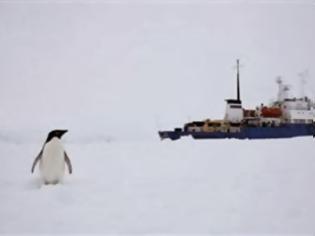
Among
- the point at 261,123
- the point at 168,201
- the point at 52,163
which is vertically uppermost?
the point at 261,123

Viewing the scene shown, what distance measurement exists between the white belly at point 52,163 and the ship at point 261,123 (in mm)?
5470

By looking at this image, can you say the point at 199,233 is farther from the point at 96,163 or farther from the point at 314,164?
the point at 96,163

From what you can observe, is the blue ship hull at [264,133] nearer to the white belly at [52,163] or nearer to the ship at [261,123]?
the ship at [261,123]

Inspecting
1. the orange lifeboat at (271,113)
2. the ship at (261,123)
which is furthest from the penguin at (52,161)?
the orange lifeboat at (271,113)

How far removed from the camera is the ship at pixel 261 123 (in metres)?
7.95

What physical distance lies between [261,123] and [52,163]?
20.6ft

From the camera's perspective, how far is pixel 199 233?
148 centimetres

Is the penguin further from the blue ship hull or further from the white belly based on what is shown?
the blue ship hull

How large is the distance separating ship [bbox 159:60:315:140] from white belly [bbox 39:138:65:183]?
5470mm

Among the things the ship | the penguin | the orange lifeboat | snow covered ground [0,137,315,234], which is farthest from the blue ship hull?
the penguin

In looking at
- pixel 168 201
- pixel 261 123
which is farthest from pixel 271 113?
pixel 168 201

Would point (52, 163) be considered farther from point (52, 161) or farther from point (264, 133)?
point (264, 133)

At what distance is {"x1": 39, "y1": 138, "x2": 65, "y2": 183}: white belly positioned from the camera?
A: 251cm

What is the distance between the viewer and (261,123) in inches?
323
